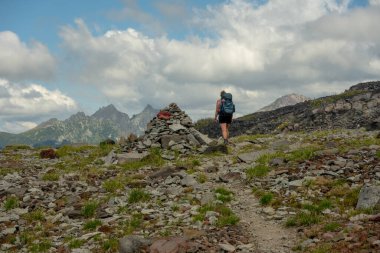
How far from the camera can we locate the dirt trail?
32.5 feet

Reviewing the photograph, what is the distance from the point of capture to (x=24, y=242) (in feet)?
39.0

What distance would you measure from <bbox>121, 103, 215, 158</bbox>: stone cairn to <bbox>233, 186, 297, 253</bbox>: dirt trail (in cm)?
1149

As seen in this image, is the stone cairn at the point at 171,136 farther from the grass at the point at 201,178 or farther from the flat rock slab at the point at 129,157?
the grass at the point at 201,178

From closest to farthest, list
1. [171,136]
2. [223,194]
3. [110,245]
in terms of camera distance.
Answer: [110,245] → [223,194] → [171,136]

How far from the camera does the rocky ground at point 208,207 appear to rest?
397 inches

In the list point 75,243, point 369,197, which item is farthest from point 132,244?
point 369,197

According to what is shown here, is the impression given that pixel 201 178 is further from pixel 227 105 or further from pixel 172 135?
pixel 227 105

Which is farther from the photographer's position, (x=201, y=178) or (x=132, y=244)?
(x=201, y=178)

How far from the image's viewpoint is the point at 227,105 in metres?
27.0

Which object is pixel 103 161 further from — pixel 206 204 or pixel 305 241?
pixel 305 241

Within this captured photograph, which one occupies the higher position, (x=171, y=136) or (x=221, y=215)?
(x=171, y=136)

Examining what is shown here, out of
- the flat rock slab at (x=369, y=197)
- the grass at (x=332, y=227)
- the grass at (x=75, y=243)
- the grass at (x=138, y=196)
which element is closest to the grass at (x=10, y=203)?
the grass at (x=138, y=196)

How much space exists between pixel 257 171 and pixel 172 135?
10515 mm

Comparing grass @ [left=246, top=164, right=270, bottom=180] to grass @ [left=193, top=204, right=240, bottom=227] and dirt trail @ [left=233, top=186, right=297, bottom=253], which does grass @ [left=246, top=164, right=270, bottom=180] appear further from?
grass @ [left=193, top=204, right=240, bottom=227]
